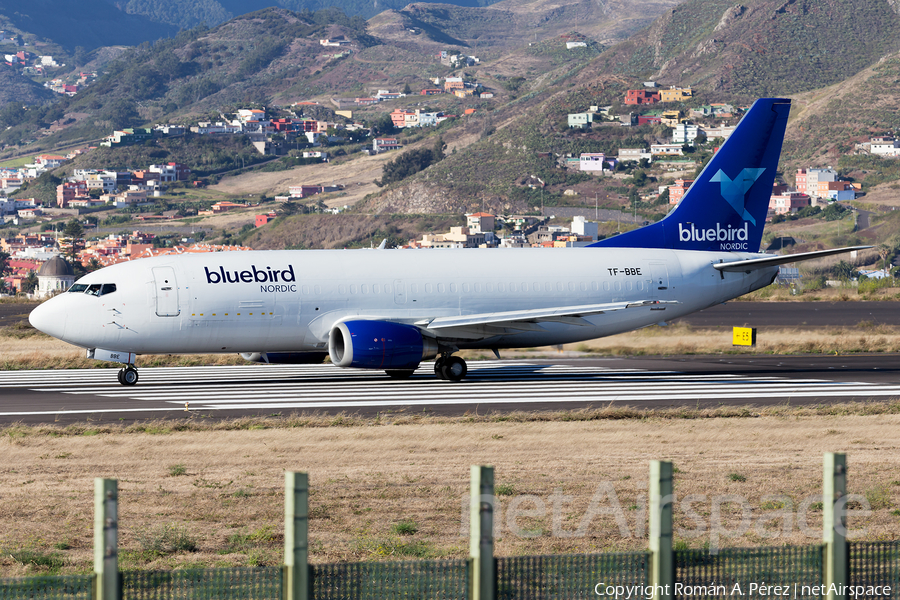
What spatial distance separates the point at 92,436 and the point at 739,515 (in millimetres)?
13377

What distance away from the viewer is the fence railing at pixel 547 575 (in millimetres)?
7734

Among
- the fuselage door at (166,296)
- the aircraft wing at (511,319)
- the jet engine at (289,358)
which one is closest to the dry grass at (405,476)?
the fuselage door at (166,296)

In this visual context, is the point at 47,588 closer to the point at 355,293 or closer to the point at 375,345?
the point at 375,345

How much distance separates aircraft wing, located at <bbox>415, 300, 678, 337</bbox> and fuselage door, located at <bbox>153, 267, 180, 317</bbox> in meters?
7.35

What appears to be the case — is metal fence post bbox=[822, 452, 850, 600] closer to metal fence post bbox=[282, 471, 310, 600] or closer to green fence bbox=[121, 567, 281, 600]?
metal fence post bbox=[282, 471, 310, 600]

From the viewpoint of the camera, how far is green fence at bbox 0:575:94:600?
8047 millimetres

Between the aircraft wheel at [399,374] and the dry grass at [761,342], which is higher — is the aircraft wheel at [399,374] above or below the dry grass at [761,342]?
below

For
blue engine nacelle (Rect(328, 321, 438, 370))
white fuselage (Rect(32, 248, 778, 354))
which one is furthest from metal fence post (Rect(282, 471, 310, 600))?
white fuselage (Rect(32, 248, 778, 354))

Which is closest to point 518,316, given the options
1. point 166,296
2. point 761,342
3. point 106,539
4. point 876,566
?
point 166,296

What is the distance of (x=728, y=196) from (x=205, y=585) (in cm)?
3370

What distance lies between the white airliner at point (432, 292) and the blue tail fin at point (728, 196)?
0.04m

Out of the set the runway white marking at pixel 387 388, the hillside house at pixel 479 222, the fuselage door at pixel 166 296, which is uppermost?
the hillside house at pixel 479 222

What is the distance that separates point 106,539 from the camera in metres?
7.21

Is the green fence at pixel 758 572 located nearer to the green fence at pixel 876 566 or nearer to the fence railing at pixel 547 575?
the fence railing at pixel 547 575
